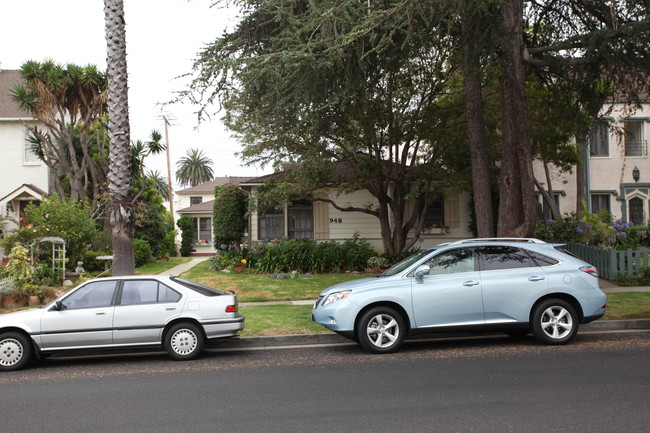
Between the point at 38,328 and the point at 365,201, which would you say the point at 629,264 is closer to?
the point at 365,201

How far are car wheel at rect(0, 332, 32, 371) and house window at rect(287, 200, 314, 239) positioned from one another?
16.1 m

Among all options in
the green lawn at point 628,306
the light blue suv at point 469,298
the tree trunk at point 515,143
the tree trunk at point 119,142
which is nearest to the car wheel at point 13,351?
the tree trunk at point 119,142

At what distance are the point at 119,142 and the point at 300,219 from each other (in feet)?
44.2

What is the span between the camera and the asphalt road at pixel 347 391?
5.50 m

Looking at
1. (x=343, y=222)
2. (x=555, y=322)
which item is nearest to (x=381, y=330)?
(x=555, y=322)

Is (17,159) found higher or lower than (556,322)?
higher

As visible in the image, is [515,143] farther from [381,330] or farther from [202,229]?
[202,229]

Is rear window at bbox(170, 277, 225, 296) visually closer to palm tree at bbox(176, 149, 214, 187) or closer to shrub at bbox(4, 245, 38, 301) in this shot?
shrub at bbox(4, 245, 38, 301)

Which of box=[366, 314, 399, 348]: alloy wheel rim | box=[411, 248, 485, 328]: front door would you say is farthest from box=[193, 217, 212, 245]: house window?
box=[411, 248, 485, 328]: front door

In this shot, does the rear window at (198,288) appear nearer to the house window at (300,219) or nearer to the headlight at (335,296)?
the headlight at (335,296)

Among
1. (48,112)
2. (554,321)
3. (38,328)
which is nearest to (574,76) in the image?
(554,321)

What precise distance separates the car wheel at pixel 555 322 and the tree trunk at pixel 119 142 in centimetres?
730

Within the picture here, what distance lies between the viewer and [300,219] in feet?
80.1

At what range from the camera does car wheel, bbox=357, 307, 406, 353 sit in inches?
345
